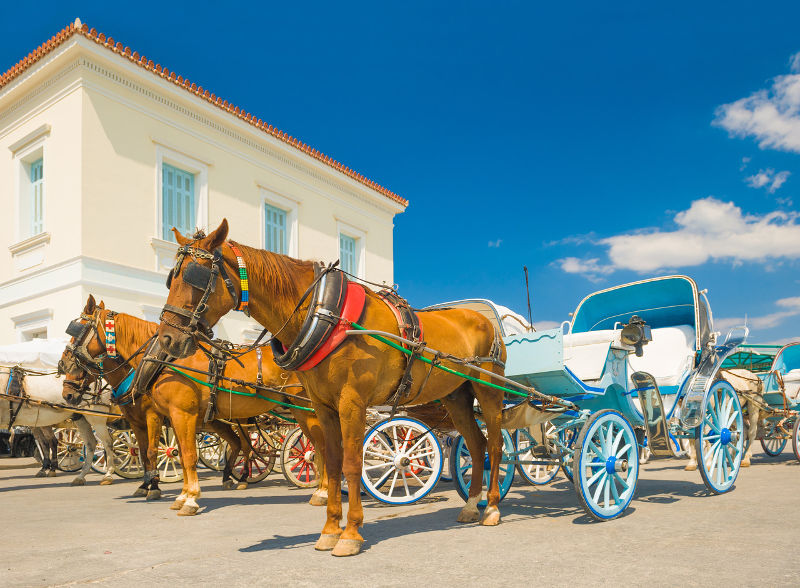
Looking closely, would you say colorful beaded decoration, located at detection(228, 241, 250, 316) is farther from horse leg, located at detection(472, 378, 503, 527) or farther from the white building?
the white building

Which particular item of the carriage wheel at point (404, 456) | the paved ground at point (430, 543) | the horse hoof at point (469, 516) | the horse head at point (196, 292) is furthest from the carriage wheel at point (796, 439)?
the horse head at point (196, 292)

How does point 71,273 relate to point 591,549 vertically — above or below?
above

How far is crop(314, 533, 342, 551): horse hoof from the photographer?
14.8 ft

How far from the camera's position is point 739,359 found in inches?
430

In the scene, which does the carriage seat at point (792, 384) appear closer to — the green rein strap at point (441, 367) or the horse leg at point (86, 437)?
the green rein strap at point (441, 367)

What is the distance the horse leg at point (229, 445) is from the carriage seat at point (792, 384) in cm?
846

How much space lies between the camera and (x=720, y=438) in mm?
6660

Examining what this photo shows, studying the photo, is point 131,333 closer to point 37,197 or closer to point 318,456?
point 318,456

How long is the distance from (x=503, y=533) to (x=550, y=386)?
4.71 ft

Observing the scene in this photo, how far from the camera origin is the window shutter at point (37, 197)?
14.2 m

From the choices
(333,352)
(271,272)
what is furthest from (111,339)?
(333,352)

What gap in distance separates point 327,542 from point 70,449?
9.43 meters

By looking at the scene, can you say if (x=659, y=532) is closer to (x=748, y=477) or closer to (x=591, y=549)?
(x=591, y=549)

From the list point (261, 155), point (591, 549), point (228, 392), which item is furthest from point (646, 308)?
point (261, 155)
